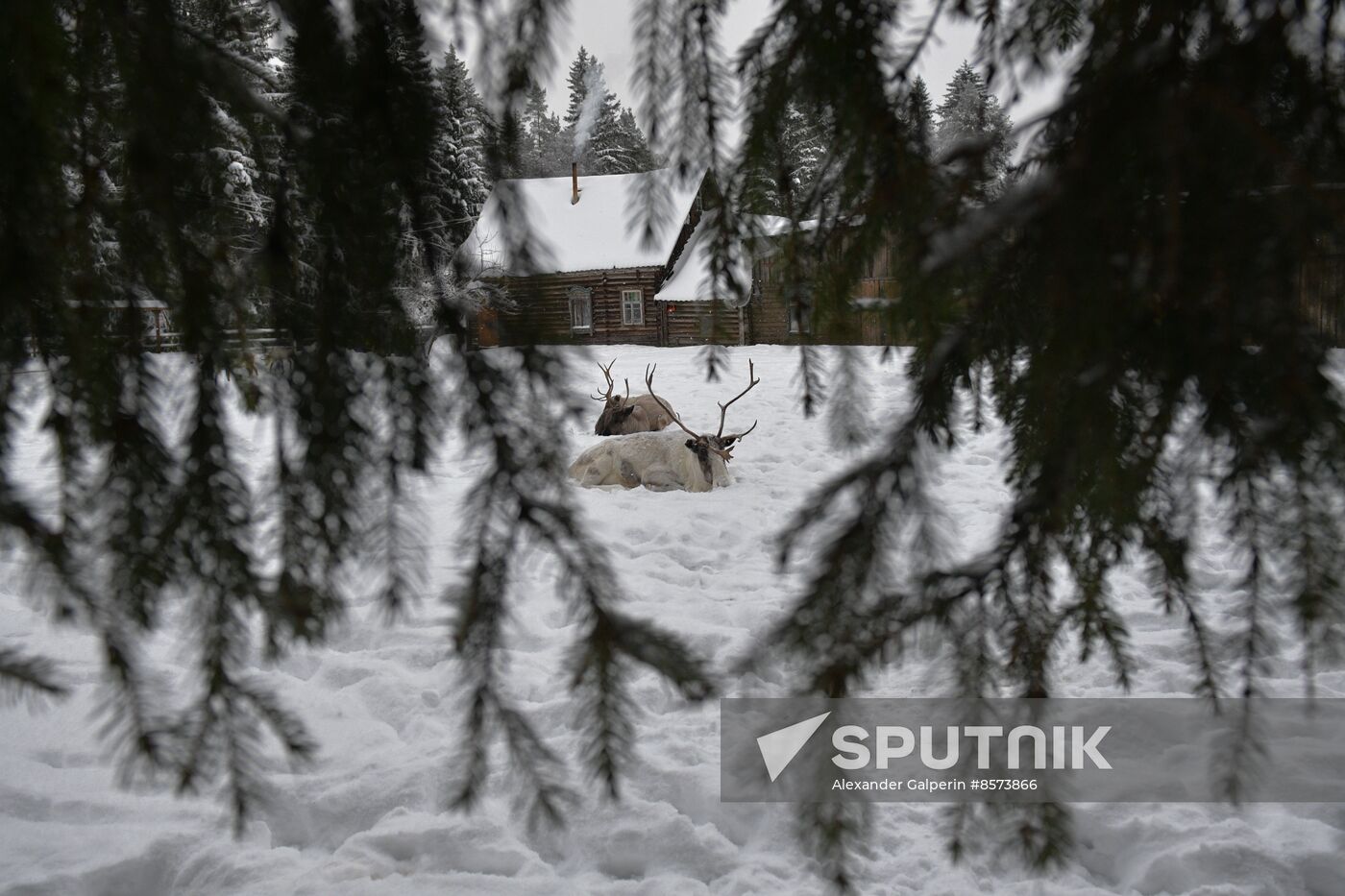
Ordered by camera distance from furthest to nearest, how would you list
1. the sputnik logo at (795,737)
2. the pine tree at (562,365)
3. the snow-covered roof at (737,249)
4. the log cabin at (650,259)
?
the snow-covered roof at (737,249), the log cabin at (650,259), the sputnik logo at (795,737), the pine tree at (562,365)

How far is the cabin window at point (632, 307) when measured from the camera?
2180 centimetres

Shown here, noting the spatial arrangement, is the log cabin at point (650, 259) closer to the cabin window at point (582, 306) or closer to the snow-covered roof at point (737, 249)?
the snow-covered roof at point (737, 249)

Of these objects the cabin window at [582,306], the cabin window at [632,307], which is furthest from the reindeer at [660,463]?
the cabin window at [582,306]

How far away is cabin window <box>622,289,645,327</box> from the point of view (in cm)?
2180

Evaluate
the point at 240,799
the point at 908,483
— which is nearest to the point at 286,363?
the point at 240,799

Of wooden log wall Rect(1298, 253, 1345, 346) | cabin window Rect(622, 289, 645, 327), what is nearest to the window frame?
cabin window Rect(622, 289, 645, 327)

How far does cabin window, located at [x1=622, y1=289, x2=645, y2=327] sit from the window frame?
3.24 ft

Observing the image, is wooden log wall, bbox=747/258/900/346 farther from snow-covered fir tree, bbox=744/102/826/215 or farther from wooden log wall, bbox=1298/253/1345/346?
wooden log wall, bbox=1298/253/1345/346

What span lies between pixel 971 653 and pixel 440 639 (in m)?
3.62

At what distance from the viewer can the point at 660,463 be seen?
24.6 ft

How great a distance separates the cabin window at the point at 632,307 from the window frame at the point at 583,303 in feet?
3.24

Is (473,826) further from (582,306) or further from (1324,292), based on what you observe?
(582,306)

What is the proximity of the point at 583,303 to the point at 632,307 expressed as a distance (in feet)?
4.97

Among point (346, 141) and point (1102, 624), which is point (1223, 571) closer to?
point (1102, 624)
